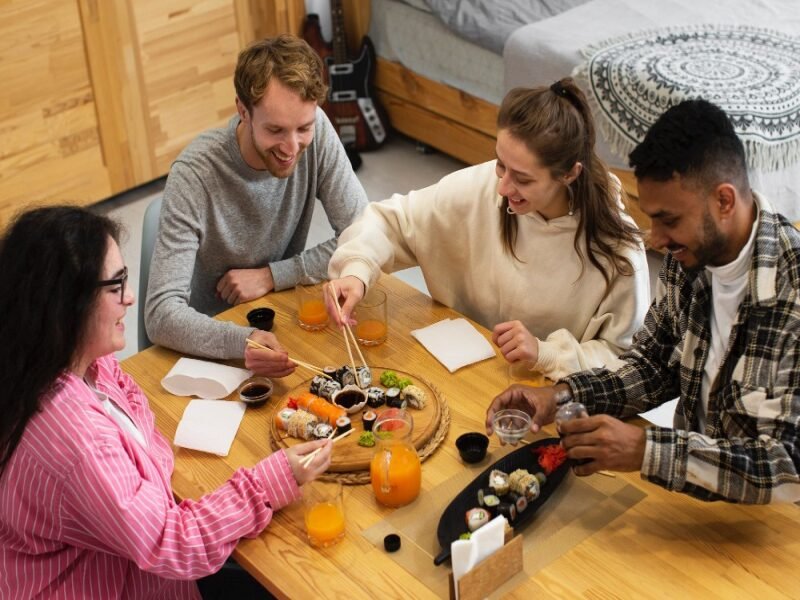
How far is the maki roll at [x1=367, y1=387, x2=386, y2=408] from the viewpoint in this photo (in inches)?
85.5

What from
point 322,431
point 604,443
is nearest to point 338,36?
point 322,431

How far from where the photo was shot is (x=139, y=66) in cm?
451

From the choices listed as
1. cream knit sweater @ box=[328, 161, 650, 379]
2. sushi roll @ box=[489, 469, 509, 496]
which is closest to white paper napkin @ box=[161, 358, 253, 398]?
cream knit sweater @ box=[328, 161, 650, 379]

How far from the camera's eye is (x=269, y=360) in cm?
226

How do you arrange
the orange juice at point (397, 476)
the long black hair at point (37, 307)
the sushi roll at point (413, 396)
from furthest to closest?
1. the sushi roll at point (413, 396)
2. the orange juice at point (397, 476)
3. the long black hair at point (37, 307)

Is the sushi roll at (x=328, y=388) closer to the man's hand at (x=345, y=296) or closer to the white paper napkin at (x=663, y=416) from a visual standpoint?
the man's hand at (x=345, y=296)

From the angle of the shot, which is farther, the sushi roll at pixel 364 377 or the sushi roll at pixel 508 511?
the sushi roll at pixel 364 377

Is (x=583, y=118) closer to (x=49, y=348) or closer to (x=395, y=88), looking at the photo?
(x=49, y=348)

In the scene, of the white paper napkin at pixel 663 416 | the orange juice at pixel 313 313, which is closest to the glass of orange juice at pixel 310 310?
the orange juice at pixel 313 313

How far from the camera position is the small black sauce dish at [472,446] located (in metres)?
2.03

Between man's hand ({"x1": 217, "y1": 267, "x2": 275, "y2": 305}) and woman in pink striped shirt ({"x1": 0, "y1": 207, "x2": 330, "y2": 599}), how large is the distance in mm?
728

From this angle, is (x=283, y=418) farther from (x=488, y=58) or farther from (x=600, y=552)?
(x=488, y=58)

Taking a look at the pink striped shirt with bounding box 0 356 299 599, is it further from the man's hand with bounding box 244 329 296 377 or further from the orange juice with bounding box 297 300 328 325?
the orange juice with bounding box 297 300 328 325

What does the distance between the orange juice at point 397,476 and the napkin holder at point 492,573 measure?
21cm
